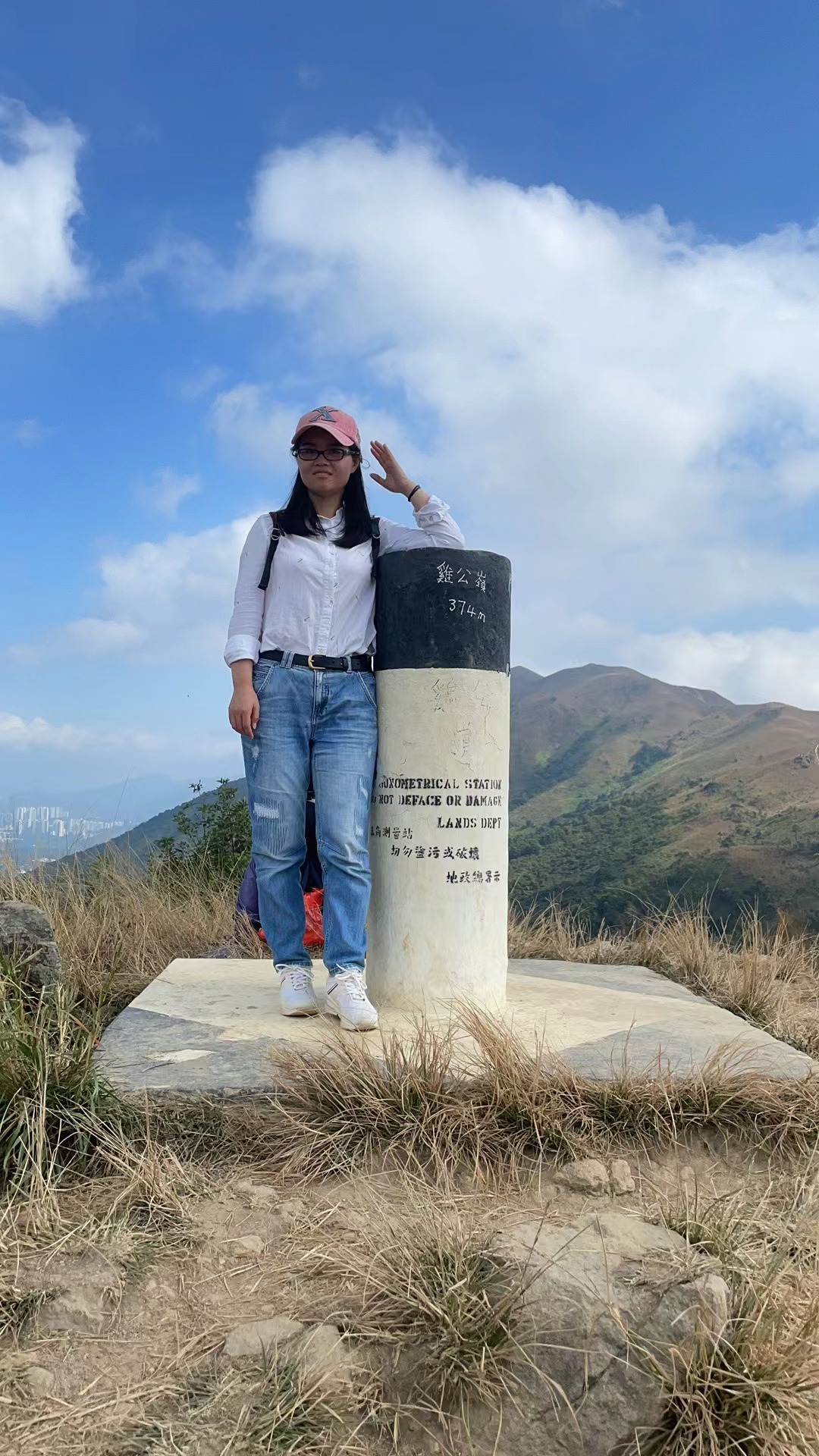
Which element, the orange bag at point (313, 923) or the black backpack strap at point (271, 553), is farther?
the orange bag at point (313, 923)

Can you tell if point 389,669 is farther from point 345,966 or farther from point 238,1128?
point 238,1128

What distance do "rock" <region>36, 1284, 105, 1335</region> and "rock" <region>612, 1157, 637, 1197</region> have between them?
5.06 ft

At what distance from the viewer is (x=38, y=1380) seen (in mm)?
2543

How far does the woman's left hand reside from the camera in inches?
187

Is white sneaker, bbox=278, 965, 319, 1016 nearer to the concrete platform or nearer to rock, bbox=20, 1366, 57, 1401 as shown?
the concrete platform

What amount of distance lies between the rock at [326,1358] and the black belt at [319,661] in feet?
8.40

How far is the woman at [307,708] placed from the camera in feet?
14.6

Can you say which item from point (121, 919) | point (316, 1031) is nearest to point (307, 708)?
point (316, 1031)

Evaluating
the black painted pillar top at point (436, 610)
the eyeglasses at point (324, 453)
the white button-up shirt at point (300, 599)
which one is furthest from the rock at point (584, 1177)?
the eyeglasses at point (324, 453)

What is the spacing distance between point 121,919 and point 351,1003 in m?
3.43

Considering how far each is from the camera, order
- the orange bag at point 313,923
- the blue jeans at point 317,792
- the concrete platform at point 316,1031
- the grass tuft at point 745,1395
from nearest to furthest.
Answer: the grass tuft at point 745,1395
the concrete platform at point 316,1031
the blue jeans at point 317,792
the orange bag at point 313,923

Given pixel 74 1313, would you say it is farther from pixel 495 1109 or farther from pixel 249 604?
pixel 249 604

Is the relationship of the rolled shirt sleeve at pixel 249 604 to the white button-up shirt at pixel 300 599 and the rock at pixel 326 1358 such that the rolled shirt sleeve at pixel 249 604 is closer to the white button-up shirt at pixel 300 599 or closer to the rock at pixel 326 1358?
the white button-up shirt at pixel 300 599

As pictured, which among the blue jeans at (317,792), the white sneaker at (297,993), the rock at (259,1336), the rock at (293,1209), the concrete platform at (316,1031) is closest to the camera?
the rock at (259,1336)
